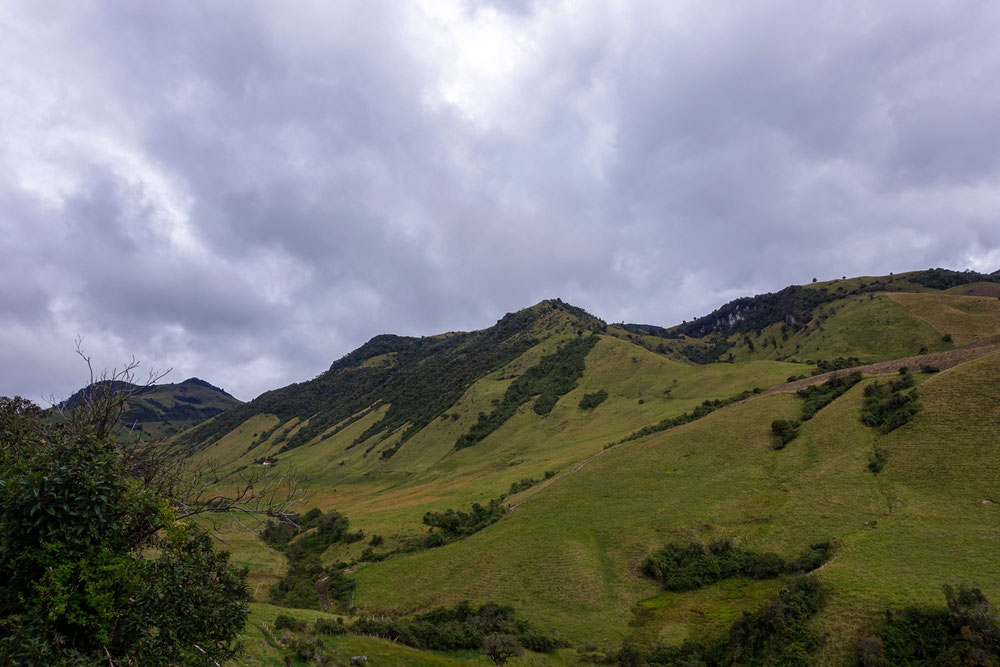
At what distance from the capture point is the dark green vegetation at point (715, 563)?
2784 cm

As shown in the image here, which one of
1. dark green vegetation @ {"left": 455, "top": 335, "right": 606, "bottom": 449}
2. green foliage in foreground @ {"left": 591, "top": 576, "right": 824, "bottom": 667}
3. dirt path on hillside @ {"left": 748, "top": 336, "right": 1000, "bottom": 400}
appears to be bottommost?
green foliage in foreground @ {"left": 591, "top": 576, "right": 824, "bottom": 667}

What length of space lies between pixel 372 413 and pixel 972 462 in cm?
16473

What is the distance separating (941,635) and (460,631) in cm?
2172

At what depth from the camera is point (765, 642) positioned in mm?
20719

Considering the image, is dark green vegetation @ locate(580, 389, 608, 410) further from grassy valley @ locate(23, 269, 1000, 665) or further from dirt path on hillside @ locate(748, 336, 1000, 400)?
dirt path on hillside @ locate(748, 336, 1000, 400)

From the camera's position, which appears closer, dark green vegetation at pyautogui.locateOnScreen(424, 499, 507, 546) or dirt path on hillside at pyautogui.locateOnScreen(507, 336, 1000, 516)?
dirt path on hillside at pyautogui.locateOnScreen(507, 336, 1000, 516)

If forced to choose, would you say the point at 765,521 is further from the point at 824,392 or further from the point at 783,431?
the point at 824,392

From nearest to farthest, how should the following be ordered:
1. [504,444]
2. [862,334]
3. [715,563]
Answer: [715,563]
[504,444]
[862,334]

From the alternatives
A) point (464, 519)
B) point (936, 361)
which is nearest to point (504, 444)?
point (464, 519)

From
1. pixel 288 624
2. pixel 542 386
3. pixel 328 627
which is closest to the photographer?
pixel 288 624

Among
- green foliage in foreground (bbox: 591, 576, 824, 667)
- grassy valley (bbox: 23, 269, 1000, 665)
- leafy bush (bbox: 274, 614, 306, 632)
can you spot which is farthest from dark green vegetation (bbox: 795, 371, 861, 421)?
leafy bush (bbox: 274, 614, 306, 632)

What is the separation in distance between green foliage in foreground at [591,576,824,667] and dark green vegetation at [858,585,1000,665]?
2311 millimetres

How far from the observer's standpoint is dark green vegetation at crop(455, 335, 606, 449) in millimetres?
108812

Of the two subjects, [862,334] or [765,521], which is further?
[862,334]
